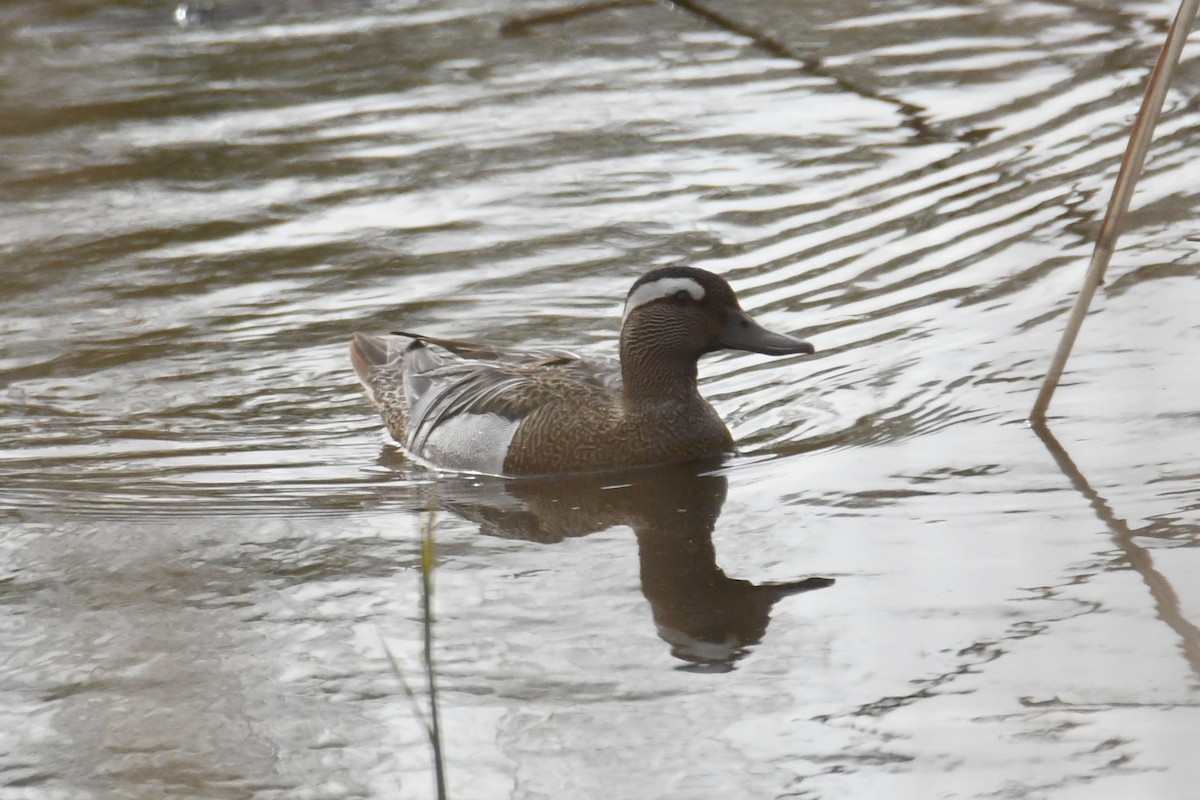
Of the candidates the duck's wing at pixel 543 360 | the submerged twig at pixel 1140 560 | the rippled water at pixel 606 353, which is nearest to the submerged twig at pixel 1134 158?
the submerged twig at pixel 1140 560

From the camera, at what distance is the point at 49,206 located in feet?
40.7

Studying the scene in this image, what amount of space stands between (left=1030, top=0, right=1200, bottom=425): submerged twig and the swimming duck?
125cm

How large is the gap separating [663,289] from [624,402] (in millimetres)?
556

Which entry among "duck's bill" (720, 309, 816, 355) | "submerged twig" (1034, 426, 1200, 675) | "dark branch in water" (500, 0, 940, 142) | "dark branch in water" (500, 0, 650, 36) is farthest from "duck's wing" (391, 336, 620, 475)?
"dark branch in water" (500, 0, 650, 36)

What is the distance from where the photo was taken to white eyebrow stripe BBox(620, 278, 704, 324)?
8172 mm

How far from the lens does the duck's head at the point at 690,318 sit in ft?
26.8

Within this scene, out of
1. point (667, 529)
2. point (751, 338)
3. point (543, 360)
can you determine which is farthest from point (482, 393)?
point (667, 529)

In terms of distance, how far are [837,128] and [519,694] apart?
792 cm

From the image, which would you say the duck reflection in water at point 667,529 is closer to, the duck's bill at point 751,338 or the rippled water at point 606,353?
the rippled water at point 606,353

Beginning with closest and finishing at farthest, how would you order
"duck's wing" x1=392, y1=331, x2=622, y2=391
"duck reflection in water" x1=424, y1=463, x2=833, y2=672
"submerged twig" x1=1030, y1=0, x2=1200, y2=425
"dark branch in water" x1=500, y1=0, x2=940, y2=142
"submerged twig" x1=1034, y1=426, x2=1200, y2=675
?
"submerged twig" x1=1034, y1=426, x2=1200, y2=675
"duck reflection in water" x1=424, y1=463, x2=833, y2=672
"submerged twig" x1=1030, y1=0, x2=1200, y2=425
"duck's wing" x1=392, y1=331, x2=622, y2=391
"dark branch in water" x1=500, y1=0, x2=940, y2=142

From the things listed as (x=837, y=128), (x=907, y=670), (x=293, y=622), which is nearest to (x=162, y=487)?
(x=293, y=622)

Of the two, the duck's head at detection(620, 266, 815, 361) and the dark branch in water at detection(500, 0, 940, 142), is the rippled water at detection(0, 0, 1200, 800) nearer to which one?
the dark branch in water at detection(500, 0, 940, 142)

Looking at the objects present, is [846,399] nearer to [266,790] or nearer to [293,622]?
[293,622]

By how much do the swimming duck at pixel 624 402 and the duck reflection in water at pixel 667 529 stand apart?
0.11m
